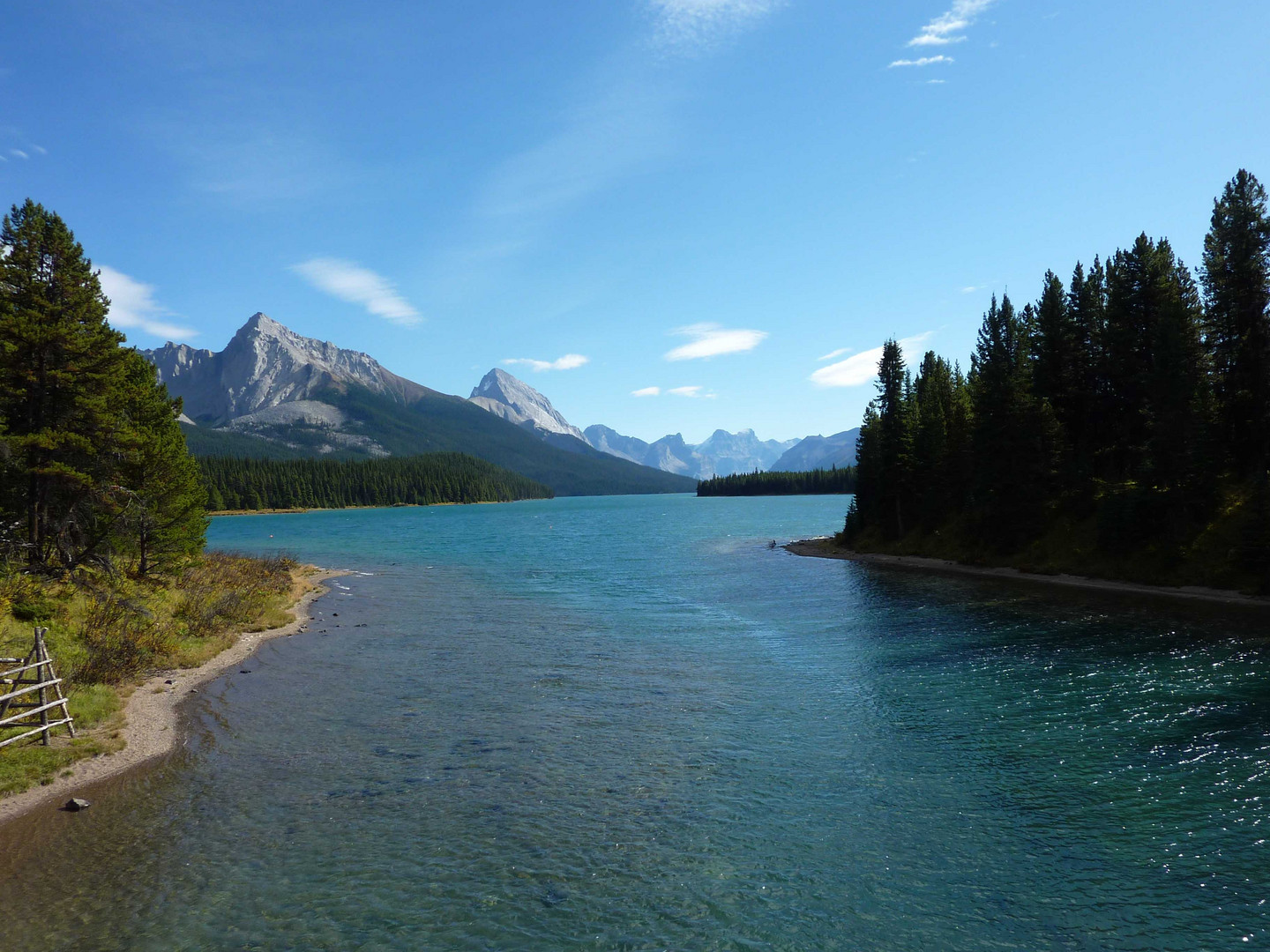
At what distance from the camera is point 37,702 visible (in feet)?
65.5

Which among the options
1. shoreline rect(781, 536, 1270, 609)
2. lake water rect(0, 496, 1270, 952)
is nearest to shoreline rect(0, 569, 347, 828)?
lake water rect(0, 496, 1270, 952)

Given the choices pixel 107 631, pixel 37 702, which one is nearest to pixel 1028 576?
pixel 107 631

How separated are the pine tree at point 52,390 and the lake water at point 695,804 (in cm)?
1279

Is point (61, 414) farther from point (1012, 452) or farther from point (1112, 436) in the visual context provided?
point (1112, 436)

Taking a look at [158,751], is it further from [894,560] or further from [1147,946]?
[894,560]

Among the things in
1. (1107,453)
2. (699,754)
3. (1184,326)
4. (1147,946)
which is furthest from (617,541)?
(1147,946)

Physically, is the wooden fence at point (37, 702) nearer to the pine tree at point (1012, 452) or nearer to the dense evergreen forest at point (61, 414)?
the dense evergreen forest at point (61, 414)

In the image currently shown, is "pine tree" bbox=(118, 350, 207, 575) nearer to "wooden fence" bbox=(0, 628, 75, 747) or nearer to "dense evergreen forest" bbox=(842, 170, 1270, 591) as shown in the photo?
"wooden fence" bbox=(0, 628, 75, 747)

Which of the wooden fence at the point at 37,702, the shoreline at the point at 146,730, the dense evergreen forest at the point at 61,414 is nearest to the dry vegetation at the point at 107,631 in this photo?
the shoreline at the point at 146,730

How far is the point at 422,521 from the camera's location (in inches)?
6885

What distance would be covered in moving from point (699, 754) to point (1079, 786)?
33.4 feet

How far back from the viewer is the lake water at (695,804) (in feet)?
40.4

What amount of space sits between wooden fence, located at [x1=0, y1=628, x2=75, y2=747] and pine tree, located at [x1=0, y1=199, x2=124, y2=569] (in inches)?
609

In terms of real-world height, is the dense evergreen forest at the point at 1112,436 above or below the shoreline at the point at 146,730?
above
